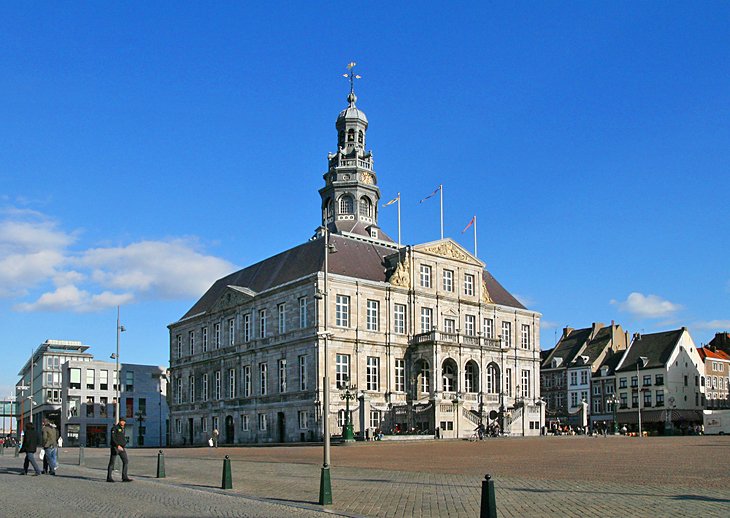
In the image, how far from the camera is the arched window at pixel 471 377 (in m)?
72.7

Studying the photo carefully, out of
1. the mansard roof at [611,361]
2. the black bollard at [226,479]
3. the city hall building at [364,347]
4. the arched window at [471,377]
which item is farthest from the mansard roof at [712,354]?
the black bollard at [226,479]

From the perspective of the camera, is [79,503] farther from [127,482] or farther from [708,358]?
[708,358]

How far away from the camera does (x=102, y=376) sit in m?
119

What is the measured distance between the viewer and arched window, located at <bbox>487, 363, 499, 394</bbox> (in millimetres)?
74688

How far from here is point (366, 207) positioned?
88.2 meters

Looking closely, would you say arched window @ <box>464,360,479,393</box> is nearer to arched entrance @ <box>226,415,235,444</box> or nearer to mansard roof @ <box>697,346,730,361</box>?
arched entrance @ <box>226,415,235,444</box>

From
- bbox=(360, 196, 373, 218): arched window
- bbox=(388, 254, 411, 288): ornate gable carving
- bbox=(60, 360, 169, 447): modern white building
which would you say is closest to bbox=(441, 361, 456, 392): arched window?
bbox=(388, 254, 411, 288): ornate gable carving

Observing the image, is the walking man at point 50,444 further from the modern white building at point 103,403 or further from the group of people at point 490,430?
the modern white building at point 103,403

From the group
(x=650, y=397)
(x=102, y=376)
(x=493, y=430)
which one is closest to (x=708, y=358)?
(x=650, y=397)

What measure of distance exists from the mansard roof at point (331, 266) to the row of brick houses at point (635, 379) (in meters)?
22.7

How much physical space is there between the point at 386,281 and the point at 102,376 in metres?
62.0

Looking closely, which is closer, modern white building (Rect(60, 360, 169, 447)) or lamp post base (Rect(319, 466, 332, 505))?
lamp post base (Rect(319, 466, 332, 505))

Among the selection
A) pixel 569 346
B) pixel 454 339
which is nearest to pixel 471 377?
pixel 454 339

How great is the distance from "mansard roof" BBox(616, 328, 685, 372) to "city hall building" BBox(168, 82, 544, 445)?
810 inches
